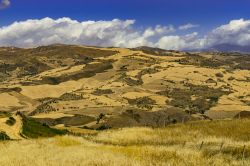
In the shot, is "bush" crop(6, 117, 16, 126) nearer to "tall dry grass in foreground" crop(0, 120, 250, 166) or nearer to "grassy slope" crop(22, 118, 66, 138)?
"grassy slope" crop(22, 118, 66, 138)

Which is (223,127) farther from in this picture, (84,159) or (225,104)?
(225,104)

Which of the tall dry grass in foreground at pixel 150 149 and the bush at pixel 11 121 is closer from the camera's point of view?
the tall dry grass in foreground at pixel 150 149

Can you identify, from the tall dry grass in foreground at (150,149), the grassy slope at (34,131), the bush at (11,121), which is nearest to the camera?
the tall dry grass in foreground at (150,149)

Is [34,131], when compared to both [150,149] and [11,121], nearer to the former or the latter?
[11,121]

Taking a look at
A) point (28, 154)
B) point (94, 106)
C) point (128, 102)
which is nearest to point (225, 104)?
point (128, 102)

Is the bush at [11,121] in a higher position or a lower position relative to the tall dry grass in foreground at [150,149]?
lower

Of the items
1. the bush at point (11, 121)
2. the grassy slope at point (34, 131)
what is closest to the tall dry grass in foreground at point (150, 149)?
the grassy slope at point (34, 131)

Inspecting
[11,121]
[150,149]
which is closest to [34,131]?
[11,121]

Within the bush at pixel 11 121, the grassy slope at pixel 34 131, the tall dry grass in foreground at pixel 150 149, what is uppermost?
the tall dry grass in foreground at pixel 150 149

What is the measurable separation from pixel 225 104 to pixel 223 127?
14768 cm

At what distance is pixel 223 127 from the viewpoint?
159ft

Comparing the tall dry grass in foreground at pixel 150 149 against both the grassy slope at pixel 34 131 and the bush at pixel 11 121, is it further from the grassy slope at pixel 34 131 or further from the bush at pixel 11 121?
the bush at pixel 11 121

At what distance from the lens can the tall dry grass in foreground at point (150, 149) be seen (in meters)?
24.8

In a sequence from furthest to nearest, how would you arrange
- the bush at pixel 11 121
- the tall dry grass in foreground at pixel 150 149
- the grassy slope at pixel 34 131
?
1. the bush at pixel 11 121
2. the grassy slope at pixel 34 131
3. the tall dry grass in foreground at pixel 150 149
